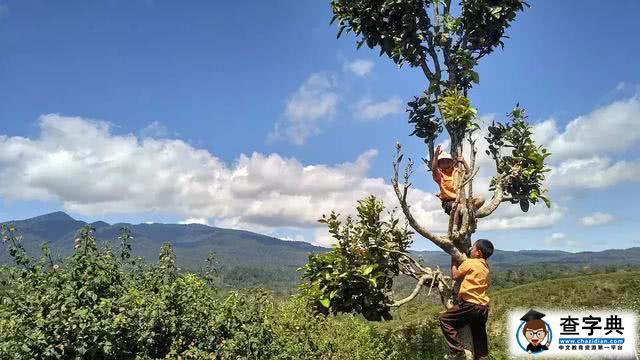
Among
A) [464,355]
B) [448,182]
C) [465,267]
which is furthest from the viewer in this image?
[448,182]

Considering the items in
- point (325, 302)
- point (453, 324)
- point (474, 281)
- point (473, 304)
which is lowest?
point (453, 324)

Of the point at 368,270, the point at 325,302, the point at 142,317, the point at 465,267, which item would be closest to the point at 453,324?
the point at 465,267

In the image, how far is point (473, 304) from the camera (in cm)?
975

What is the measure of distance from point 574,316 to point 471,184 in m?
3.67

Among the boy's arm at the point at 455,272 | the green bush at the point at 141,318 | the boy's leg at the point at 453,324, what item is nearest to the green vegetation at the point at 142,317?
the green bush at the point at 141,318

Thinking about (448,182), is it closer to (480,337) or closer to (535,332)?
(480,337)

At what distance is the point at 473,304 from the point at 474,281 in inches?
17.0

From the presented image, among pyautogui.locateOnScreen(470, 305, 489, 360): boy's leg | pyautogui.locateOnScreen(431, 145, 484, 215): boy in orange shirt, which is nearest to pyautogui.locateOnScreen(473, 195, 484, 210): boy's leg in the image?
pyautogui.locateOnScreen(431, 145, 484, 215): boy in orange shirt

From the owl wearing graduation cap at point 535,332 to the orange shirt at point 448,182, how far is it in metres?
3.12

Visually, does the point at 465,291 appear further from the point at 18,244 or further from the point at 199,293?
the point at 18,244

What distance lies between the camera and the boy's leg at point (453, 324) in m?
9.95

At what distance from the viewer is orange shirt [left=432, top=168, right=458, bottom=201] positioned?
11.1 metres

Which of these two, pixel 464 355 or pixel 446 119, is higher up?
pixel 446 119

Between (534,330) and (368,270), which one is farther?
(534,330)
